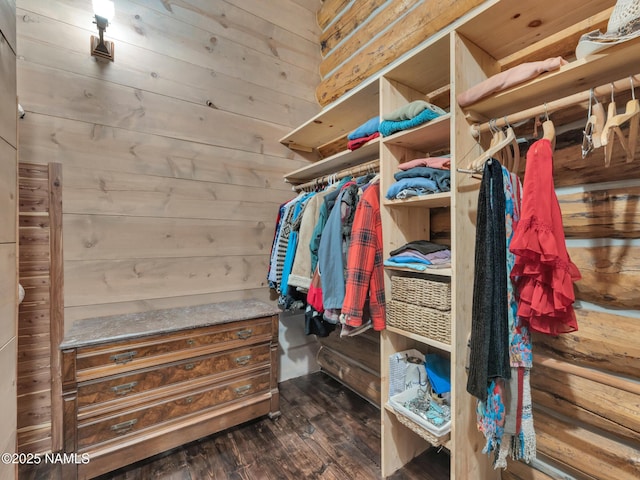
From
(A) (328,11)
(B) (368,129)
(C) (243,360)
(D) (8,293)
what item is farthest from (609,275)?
(A) (328,11)

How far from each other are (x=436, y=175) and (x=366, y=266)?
1.81 feet

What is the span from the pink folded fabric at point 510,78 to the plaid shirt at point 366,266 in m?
0.60

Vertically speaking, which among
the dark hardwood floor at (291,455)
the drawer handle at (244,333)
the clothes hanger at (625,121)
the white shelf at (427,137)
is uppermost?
the white shelf at (427,137)

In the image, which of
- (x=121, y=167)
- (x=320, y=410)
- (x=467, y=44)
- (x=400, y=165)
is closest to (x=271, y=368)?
(x=320, y=410)

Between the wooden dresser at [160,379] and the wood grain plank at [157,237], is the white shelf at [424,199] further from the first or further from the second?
the wood grain plank at [157,237]

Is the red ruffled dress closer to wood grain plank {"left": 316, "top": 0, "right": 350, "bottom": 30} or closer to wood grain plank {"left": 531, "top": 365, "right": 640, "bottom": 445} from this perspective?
wood grain plank {"left": 531, "top": 365, "right": 640, "bottom": 445}

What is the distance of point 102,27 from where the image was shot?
67.2 inches

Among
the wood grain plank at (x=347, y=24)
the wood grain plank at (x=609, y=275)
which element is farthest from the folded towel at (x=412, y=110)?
the wood grain plank at (x=347, y=24)

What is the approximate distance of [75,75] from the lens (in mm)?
1732

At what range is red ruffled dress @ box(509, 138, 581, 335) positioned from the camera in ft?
3.02

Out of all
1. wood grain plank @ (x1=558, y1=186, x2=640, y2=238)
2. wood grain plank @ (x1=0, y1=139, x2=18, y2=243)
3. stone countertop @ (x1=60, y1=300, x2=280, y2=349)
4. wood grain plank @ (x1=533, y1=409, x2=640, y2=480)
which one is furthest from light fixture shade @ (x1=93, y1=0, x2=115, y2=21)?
wood grain plank @ (x1=533, y1=409, x2=640, y2=480)

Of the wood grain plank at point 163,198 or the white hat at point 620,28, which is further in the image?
the wood grain plank at point 163,198

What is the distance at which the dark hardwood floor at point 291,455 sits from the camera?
1.53 meters

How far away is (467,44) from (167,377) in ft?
7.38
